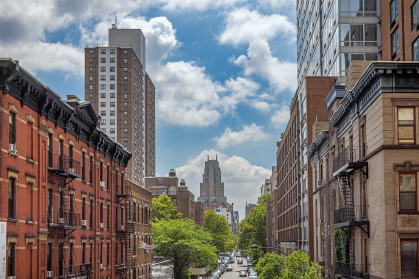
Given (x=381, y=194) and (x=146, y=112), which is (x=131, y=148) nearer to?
(x=146, y=112)

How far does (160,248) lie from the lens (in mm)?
80875

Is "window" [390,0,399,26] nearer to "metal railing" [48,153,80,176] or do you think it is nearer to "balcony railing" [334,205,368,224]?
"balcony railing" [334,205,368,224]

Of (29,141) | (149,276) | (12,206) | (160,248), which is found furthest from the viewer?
(160,248)

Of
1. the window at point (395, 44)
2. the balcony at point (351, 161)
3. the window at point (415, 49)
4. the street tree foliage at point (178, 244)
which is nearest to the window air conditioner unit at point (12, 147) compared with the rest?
the balcony at point (351, 161)

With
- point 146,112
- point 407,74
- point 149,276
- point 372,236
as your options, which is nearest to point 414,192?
point 372,236

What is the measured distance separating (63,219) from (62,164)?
3.39 metres

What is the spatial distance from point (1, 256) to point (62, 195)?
10274mm

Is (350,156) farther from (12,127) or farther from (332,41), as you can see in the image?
(332,41)

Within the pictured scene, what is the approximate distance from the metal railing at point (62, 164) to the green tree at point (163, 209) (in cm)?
7859

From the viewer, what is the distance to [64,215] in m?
36.6

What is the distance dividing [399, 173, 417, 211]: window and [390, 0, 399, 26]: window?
65.1 ft

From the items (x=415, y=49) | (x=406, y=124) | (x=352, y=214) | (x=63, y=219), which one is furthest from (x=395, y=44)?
(x=63, y=219)

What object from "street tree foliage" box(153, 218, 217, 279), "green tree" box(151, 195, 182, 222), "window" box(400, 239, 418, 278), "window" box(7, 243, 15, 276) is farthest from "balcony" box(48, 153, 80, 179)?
"green tree" box(151, 195, 182, 222)

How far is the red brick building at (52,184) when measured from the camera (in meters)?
28.3
